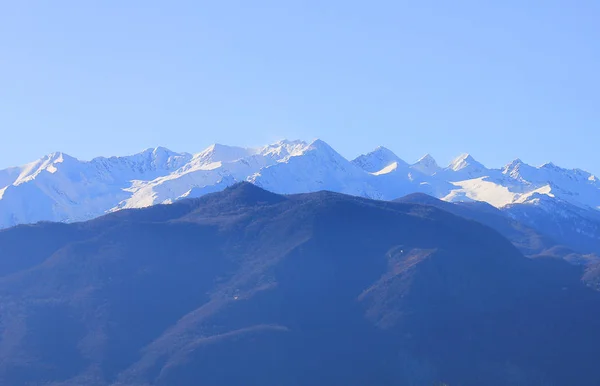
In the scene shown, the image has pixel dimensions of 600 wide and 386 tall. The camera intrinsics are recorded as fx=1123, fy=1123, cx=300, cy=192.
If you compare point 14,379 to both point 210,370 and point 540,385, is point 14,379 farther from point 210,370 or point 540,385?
point 540,385

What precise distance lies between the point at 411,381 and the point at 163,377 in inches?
1716

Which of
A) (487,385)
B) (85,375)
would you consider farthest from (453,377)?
(85,375)

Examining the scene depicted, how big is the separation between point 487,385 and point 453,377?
6.10m

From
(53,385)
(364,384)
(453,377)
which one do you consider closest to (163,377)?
(53,385)

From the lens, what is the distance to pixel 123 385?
636 feet

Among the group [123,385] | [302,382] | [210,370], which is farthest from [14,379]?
[302,382]

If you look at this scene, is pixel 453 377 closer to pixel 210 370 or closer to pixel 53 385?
pixel 210 370

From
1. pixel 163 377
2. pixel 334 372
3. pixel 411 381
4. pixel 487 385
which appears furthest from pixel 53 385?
pixel 487 385

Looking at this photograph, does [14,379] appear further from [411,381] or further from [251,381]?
[411,381]

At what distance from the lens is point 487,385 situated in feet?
649

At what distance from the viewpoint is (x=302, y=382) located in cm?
19562

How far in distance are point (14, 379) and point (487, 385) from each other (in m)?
82.7

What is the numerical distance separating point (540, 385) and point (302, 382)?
4238 cm

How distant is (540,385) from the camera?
199125 mm
